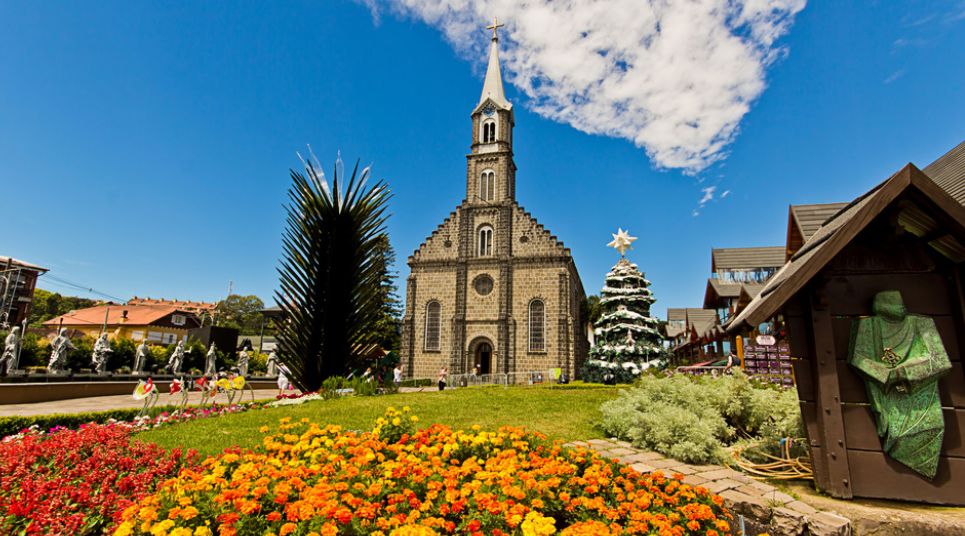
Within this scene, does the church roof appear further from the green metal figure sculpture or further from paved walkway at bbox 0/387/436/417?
the green metal figure sculpture

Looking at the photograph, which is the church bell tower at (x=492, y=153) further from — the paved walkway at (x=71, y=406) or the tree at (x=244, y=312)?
the tree at (x=244, y=312)

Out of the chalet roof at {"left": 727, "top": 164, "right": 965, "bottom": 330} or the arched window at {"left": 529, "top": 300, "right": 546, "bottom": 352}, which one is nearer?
the chalet roof at {"left": 727, "top": 164, "right": 965, "bottom": 330}

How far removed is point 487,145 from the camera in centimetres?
3334

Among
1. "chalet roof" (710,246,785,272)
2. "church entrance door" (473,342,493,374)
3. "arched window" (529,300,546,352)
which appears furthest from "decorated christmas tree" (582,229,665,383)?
"chalet roof" (710,246,785,272)

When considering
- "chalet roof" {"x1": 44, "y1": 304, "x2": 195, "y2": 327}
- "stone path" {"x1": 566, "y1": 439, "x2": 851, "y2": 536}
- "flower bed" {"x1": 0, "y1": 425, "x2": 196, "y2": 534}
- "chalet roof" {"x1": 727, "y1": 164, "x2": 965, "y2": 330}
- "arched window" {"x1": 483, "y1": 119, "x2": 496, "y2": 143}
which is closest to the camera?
"flower bed" {"x1": 0, "y1": 425, "x2": 196, "y2": 534}

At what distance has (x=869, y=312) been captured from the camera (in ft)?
14.5

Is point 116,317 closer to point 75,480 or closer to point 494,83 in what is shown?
point 494,83

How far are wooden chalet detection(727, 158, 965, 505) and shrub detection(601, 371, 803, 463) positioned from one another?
57.1 inches

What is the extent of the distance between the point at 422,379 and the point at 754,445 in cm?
2481

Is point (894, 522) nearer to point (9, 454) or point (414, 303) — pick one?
point (9, 454)

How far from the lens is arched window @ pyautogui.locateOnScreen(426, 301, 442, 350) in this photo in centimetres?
3061

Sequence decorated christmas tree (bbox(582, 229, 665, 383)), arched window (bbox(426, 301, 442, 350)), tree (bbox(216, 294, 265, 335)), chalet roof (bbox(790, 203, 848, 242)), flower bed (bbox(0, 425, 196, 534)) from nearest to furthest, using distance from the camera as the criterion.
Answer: flower bed (bbox(0, 425, 196, 534))
chalet roof (bbox(790, 203, 848, 242))
decorated christmas tree (bbox(582, 229, 665, 383))
arched window (bbox(426, 301, 442, 350))
tree (bbox(216, 294, 265, 335))

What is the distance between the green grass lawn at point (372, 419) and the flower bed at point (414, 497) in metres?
2.64

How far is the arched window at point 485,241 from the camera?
3155cm
